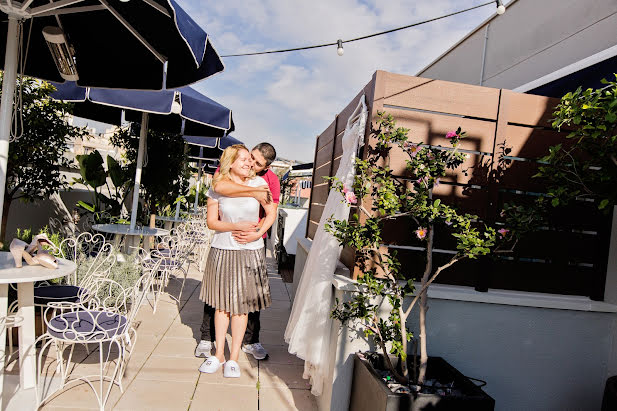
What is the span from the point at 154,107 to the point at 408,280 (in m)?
2.91

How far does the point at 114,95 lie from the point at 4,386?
2.51m

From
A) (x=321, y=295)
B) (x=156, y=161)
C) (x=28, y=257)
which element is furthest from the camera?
(x=156, y=161)

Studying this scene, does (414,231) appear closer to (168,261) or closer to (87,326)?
(87,326)

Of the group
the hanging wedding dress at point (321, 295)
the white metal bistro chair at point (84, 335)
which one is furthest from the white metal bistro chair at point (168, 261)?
the hanging wedding dress at point (321, 295)

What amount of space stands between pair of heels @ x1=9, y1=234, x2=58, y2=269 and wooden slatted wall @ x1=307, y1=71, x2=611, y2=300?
2.18 meters

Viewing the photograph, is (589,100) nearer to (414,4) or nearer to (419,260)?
(419,260)

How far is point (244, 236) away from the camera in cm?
316

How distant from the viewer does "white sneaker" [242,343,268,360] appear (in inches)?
141

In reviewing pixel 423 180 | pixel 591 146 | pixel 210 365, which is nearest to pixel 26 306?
pixel 210 365

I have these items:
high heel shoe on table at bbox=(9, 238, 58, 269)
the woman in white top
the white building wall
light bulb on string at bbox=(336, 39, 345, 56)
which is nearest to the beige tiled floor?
the woman in white top

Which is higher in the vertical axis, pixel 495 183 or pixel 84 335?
pixel 495 183

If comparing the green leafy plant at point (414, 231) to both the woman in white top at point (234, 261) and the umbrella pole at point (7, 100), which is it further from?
the umbrella pole at point (7, 100)

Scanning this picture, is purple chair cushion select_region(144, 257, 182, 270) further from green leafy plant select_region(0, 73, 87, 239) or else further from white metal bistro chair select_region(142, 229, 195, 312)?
green leafy plant select_region(0, 73, 87, 239)

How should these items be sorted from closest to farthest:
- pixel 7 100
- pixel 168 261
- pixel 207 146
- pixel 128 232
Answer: pixel 7 100, pixel 128 232, pixel 168 261, pixel 207 146
